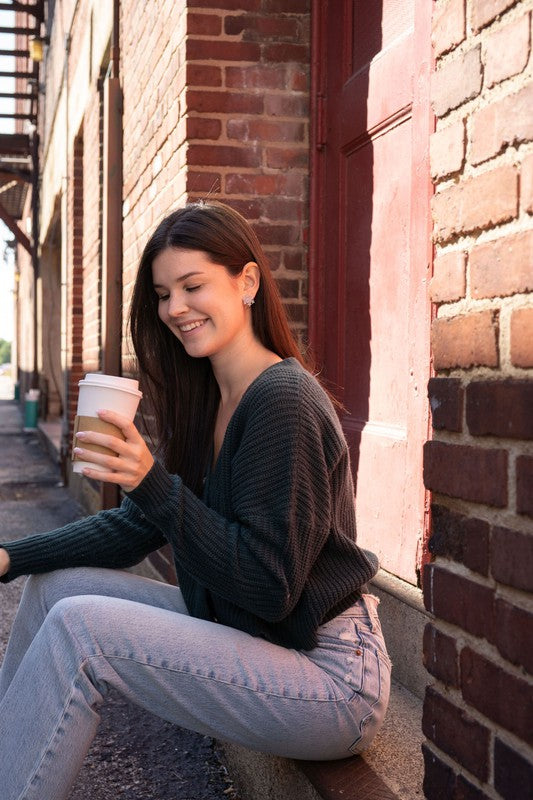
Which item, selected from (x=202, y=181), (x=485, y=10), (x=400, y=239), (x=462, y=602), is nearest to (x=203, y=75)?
(x=202, y=181)

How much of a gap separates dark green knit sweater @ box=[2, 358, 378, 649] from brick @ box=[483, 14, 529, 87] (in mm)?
739

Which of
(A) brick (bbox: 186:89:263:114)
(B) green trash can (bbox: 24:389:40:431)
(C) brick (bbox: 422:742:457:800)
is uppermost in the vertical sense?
(A) brick (bbox: 186:89:263:114)

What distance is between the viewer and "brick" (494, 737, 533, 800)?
1.23 metres

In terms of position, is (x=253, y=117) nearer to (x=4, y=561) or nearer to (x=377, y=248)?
(x=377, y=248)

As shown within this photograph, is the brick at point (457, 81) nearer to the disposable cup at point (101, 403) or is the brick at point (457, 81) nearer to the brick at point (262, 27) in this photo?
the disposable cup at point (101, 403)

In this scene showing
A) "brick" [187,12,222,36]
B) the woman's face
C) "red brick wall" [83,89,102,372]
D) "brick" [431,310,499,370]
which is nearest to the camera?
"brick" [431,310,499,370]

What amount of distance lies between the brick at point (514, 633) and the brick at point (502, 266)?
0.38 meters

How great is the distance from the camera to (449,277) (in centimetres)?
144

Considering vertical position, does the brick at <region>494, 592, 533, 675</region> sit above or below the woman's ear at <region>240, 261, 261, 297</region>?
below

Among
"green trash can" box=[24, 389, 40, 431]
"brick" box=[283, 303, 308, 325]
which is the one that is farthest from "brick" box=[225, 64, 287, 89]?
"green trash can" box=[24, 389, 40, 431]

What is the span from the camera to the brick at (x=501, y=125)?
48.0 inches

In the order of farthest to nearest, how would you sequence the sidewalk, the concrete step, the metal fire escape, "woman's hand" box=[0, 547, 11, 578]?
the metal fire escape, the sidewalk, "woman's hand" box=[0, 547, 11, 578], the concrete step

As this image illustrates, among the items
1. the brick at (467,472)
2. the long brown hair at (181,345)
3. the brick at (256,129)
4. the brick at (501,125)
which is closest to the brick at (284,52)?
the brick at (256,129)

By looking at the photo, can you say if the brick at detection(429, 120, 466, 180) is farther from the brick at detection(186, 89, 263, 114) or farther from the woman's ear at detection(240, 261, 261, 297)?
the brick at detection(186, 89, 263, 114)
